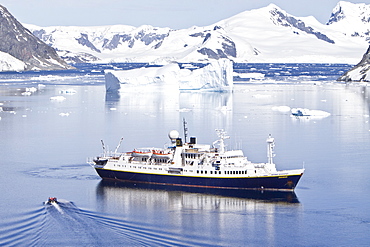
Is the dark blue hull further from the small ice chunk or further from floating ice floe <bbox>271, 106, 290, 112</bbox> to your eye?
the small ice chunk

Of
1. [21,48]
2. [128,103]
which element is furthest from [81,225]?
[21,48]

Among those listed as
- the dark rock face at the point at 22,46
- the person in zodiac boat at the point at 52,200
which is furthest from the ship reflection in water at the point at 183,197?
the dark rock face at the point at 22,46

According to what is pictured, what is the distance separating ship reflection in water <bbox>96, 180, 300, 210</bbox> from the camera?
2852 centimetres

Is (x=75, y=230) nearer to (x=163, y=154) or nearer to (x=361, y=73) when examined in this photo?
(x=163, y=154)

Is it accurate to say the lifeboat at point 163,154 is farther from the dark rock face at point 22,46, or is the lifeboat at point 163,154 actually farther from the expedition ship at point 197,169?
the dark rock face at point 22,46

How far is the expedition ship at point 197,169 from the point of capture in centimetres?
3028

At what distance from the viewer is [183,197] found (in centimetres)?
2964

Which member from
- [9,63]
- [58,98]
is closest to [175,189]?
[58,98]

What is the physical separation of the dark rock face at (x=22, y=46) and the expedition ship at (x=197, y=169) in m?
120

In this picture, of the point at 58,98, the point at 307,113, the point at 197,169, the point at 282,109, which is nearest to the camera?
the point at 197,169

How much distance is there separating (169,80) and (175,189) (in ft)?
170

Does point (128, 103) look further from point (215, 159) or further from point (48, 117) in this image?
point (215, 159)

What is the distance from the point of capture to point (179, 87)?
271 feet

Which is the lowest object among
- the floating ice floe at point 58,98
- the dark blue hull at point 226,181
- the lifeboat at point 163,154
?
the dark blue hull at point 226,181
